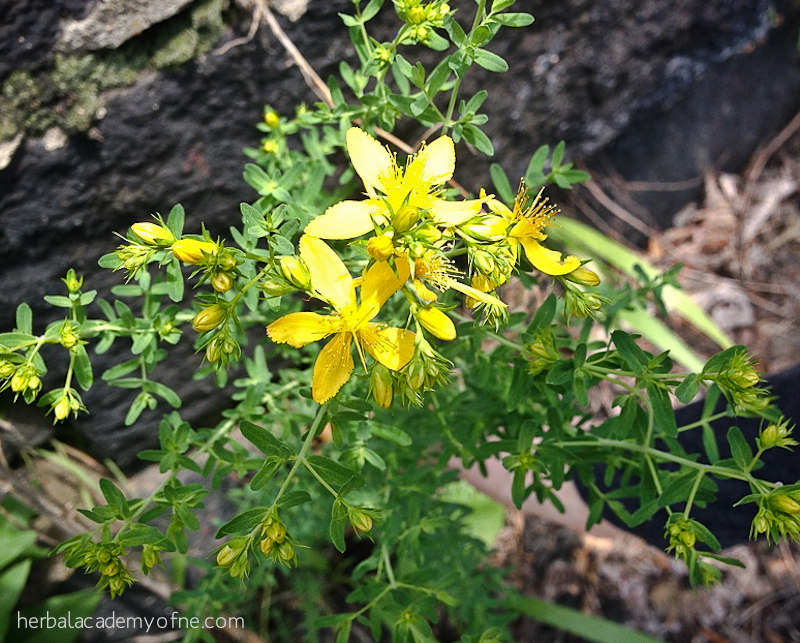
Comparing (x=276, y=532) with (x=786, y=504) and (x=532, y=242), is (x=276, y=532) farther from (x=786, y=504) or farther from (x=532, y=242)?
(x=786, y=504)

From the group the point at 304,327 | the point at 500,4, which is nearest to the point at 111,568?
the point at 304,327

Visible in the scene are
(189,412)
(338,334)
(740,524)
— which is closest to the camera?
(338,334)

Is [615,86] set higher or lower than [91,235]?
lower

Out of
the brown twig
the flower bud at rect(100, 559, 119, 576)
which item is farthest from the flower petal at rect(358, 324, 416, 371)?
the brown twig

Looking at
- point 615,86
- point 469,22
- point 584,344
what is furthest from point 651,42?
point 584,344

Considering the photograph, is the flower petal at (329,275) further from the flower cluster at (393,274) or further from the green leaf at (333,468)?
the green leaf at (333,468)

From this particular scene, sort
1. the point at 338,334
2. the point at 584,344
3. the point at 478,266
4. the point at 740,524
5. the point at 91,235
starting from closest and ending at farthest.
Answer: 1. the point at 478,266
2. the point at 338,334
3. the point at 584,344
4. the point at 740,524
5. the point at 91,235

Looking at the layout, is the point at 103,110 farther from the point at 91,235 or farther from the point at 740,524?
the point at 740,524

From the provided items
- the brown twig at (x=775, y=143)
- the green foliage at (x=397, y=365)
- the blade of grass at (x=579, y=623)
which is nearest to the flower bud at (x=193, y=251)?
the green foliage at (x=397, y=365)
